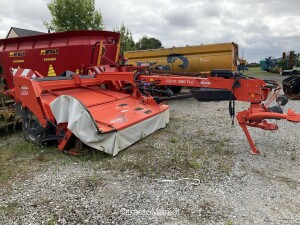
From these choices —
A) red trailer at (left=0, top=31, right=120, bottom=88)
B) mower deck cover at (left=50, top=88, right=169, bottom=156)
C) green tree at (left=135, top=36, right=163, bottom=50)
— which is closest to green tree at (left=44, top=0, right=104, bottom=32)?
red trailer at (left=0, top=31, right=120, bottom=88)

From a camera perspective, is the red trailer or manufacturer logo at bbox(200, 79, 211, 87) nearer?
manufacturer logo at bbox(200, 79, 211, 87)

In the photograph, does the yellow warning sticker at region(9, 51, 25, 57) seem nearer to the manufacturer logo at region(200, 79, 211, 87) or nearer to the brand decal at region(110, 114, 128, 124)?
the brand decal at region(110, 114, 128, 124)

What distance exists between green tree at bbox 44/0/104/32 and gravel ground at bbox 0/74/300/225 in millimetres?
Result: 16163

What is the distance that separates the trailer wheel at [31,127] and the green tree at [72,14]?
15.4m

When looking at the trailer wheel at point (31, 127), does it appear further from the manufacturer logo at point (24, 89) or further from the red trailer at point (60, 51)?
the red trailer at point (60, 51)

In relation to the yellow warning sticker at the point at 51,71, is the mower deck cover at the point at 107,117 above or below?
below

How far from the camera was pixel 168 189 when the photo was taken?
11.3 ft

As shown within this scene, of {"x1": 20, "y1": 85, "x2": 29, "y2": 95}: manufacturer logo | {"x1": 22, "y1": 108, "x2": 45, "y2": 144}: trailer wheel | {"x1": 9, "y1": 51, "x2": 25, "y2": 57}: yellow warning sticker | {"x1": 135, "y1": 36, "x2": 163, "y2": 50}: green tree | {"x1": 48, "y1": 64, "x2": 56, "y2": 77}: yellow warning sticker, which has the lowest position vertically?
{"x1": 22, "y1": 108, "x2": 45, "y2": 144}: trailer wheel

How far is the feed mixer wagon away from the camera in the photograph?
430 centimetres

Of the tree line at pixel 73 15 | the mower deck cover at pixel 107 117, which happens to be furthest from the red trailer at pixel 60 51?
the tree line at pixel 73 15

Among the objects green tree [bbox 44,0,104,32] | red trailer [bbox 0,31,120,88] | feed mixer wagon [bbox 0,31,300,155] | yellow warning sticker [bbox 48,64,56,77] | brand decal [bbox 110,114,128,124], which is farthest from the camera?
green tree [bbox 44,0,104,32]

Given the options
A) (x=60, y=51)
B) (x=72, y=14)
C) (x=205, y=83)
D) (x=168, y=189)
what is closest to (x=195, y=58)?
(x=60, y=51)

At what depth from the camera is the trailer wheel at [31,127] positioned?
4.89m

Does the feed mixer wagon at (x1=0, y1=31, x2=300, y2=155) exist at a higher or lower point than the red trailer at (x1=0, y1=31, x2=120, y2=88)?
lower
